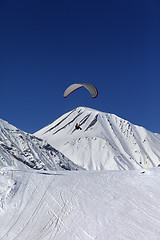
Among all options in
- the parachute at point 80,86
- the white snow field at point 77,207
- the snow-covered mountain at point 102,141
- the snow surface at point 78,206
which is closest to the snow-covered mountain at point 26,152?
the parachute at point 80,86

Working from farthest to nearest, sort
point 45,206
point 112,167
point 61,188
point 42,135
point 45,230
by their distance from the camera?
point 42,135 → point 112,167 → point 61,188 → point 45,206 → point 45,230

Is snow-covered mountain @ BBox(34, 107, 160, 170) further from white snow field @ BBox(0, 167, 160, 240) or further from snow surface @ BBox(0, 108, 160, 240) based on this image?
white snow field @ BBox(0, 167, 160, 240)

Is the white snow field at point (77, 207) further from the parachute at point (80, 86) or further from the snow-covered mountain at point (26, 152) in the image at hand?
the snow-covered mountain at point (26, 152)

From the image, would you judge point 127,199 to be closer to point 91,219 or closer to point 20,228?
point 91,219

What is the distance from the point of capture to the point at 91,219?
13.5 metres

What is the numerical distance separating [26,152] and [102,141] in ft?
224

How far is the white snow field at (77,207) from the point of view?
12.2 m

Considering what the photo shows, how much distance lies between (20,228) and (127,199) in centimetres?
670

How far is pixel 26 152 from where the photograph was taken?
2211 inches

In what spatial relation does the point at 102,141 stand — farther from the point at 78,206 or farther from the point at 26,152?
the point at 78,206

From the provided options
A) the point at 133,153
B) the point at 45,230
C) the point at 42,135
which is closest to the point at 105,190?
the point at 45,230

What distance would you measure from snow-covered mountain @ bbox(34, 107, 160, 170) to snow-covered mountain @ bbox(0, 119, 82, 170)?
131 ft

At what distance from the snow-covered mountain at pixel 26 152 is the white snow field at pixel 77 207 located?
96.0ft

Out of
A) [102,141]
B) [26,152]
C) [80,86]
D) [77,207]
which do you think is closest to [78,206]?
[77,207]
